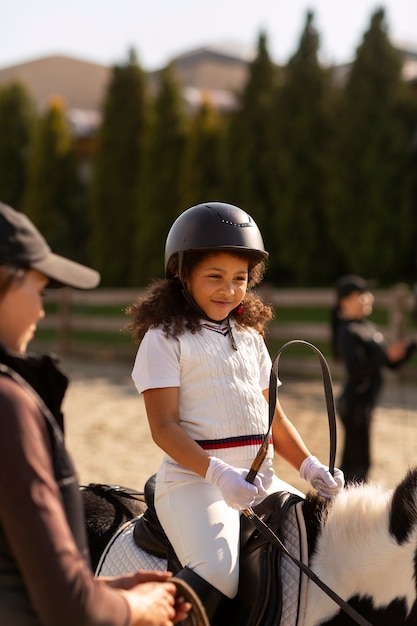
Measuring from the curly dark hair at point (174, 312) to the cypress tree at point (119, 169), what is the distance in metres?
21.2

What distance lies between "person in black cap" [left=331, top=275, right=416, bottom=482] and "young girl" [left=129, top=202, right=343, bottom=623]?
12.5ft

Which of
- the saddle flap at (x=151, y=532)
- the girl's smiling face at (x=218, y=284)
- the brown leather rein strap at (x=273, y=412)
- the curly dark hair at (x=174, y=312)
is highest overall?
the girl's smiling face at (x=218, y=284)

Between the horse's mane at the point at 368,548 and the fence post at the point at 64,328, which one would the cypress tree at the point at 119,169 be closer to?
the fence post at the point at 64,328

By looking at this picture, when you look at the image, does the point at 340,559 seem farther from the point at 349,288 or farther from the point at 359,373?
the point at 349,288

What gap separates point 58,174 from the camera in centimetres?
2630

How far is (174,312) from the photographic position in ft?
8.04

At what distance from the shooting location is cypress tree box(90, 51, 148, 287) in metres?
23.7

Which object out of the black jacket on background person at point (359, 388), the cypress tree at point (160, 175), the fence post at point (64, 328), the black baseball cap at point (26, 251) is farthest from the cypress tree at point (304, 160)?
the black baseball cap at point (26, 251)

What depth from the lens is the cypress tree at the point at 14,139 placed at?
2803 centimetres

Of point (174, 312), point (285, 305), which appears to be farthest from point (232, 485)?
point (285, 305)

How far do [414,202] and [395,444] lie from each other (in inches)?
428

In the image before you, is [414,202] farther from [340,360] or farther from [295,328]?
[340,360]

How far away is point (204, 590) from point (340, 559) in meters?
0.39

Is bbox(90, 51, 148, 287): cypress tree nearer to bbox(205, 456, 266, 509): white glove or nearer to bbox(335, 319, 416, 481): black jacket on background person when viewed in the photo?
bbox(335, 319, 416, 481): black jacket on background person
